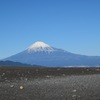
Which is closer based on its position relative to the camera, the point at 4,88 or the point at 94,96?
the point at 94,96

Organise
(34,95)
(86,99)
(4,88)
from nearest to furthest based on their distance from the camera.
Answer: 1. (86,99)
2. (34,95)
3. (4,88)

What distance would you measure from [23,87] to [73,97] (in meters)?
5.41

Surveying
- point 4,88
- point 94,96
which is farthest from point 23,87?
point 94,96

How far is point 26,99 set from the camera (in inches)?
680

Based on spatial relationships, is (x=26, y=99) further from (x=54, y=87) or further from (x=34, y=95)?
(x=54, y=87)

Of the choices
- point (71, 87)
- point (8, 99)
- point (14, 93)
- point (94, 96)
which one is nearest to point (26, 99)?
point (8, 99)

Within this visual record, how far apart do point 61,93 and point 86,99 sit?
2476 mm

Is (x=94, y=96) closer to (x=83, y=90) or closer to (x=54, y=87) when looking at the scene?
(x=83, y=90)

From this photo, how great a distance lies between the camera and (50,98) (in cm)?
1741

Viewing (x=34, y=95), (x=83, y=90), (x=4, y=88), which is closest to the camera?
(x=34, y=95)

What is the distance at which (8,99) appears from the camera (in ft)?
56.7

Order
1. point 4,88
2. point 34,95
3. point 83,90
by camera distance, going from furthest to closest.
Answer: point 4,88, point 83,90, point 34,95

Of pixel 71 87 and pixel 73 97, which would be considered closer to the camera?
pixel 73 97

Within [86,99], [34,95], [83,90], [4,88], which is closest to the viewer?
[86,99]
